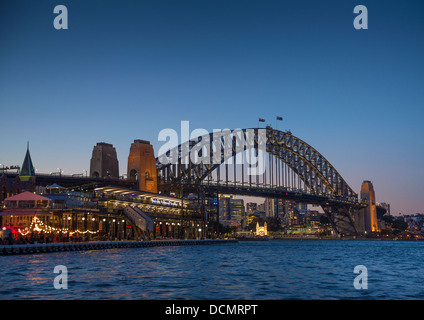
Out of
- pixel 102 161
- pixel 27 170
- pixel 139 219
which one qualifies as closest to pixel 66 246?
pixel 139 219

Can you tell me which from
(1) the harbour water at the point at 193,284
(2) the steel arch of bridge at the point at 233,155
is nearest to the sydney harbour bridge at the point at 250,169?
(2) the steel arch of bridge at the point at 233,155

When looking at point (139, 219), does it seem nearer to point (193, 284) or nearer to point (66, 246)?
point (66, 246)

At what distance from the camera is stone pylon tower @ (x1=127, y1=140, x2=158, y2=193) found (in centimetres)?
9750

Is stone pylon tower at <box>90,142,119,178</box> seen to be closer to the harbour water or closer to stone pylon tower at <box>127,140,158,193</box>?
stone pylon tower at <box>127,140,158,193</box>

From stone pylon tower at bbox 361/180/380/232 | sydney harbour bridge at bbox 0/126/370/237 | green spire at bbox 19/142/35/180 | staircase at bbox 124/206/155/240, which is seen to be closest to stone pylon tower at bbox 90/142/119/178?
sydney harbour bridge at bbox 0/126/370/237

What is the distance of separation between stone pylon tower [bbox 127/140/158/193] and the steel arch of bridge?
48.8ft

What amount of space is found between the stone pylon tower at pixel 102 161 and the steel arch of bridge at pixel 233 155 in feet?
56.3

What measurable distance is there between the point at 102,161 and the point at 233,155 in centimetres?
3625

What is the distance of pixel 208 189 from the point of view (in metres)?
118

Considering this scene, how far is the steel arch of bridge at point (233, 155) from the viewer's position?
401 feet

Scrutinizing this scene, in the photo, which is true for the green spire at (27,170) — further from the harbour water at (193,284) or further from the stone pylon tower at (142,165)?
the harbour water at (193,284)

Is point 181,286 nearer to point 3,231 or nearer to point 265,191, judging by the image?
point 3,231

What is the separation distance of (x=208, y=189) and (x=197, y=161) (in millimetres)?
8922

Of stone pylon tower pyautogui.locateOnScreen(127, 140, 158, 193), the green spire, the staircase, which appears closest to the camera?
the staircase
